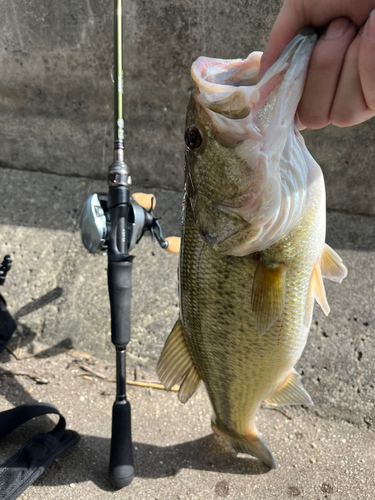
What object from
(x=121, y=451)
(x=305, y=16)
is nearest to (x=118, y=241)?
(x=121, y=451)

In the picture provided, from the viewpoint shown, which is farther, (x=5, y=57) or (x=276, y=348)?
(x=5, y=57)

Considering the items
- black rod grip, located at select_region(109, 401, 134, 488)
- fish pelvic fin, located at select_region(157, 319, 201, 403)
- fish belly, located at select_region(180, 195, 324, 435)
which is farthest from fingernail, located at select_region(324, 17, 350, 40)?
black rod grip, located at select_region(109, 401, 134, 488)

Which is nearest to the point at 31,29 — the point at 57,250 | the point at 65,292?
the point at 57,250

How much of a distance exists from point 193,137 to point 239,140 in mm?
141

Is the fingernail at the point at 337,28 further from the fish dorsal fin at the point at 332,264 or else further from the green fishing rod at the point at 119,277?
the green fishing rod at the point at 119,277

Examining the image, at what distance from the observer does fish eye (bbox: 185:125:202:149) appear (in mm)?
978

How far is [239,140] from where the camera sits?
919mm

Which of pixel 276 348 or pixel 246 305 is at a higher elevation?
pixel 246 305

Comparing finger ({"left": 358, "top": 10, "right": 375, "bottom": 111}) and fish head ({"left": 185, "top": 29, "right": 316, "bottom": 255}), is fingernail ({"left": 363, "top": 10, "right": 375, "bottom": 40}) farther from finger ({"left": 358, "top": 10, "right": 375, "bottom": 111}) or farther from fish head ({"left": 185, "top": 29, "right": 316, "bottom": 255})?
fish head ({"left": 185, "top": 29, "right": 316, "bottom": 255})

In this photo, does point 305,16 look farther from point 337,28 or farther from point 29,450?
point 29,450

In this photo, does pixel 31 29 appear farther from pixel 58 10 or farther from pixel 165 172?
pixel 165 172

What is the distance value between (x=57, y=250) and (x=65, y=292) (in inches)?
13.5

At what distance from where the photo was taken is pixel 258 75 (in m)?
0.86

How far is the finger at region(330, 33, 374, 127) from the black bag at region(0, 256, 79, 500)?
1.87 meters
